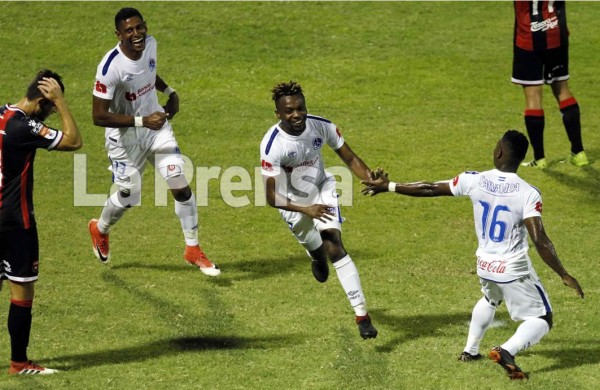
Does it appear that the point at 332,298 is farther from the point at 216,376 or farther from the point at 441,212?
the point at 441,212

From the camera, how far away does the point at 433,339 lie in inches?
465

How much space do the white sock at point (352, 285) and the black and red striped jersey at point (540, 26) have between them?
711 cm

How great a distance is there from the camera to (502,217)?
1050cm

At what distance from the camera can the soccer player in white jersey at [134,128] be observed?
1374 cm

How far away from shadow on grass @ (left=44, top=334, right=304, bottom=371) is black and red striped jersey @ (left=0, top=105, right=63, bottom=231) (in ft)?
4.84

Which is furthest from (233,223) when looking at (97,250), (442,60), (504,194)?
(442,60)

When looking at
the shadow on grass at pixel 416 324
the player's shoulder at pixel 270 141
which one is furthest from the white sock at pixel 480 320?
the player's shoulder at pixel 270 141

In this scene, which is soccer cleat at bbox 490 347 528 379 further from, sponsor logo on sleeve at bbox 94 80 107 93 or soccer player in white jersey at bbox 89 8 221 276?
sponsor logo on sleeve at bbox 94 80 107 93

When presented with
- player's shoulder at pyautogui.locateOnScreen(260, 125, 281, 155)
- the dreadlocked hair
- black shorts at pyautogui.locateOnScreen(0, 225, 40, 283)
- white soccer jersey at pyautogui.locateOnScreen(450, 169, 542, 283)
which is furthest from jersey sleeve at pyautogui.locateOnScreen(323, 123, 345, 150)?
black shorts at pyautogui.locateOnScreen(0, 225, 40, 283)

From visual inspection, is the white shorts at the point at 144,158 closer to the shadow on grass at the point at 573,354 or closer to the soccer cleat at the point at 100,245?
the soccer cleat at the point at 100,245

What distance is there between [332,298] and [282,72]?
979cm

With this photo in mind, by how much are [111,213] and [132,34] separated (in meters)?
2.33

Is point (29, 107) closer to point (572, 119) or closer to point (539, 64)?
point (539, 64)

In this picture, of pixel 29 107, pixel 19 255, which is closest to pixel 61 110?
pixel 29 107
